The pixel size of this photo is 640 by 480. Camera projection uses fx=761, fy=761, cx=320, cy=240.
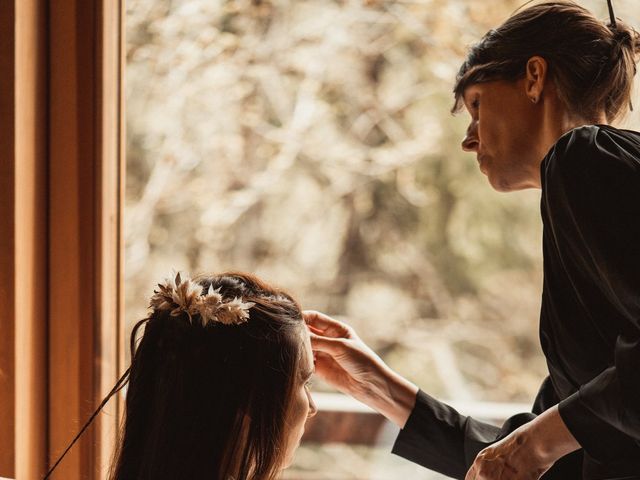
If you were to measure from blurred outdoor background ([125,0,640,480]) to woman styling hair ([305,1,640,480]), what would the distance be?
4.22 feet

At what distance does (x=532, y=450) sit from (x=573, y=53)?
49cm

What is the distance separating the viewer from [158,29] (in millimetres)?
2484

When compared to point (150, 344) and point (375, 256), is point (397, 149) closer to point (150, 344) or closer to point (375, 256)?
Result: point (375, 256)

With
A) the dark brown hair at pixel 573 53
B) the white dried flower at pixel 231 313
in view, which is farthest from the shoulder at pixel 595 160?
the white dried flower at pixel 231 313

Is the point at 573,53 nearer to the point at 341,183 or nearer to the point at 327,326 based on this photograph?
the point at 327,326

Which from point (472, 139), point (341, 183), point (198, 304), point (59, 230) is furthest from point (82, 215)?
point (341, 183)

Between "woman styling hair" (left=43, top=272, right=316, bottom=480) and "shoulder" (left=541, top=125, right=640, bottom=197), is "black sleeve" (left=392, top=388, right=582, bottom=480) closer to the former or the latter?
"woman styling hair" (left=43, top=272, right=316, bottom=480)

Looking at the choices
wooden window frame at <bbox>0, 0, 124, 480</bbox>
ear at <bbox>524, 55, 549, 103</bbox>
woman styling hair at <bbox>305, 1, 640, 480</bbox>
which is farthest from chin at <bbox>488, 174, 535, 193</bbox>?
wooden window frame at <bbox>0, 0, 124, 480</bbox>

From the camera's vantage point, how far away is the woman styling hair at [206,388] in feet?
2.96

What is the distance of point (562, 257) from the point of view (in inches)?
34.9

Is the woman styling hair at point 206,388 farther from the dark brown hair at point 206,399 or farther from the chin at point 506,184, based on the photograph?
the chin at point 506,184

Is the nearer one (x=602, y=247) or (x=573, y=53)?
(x=602, y=247)

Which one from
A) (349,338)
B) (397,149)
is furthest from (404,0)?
(349,338)

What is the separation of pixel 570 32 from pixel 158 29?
1.78 metres
